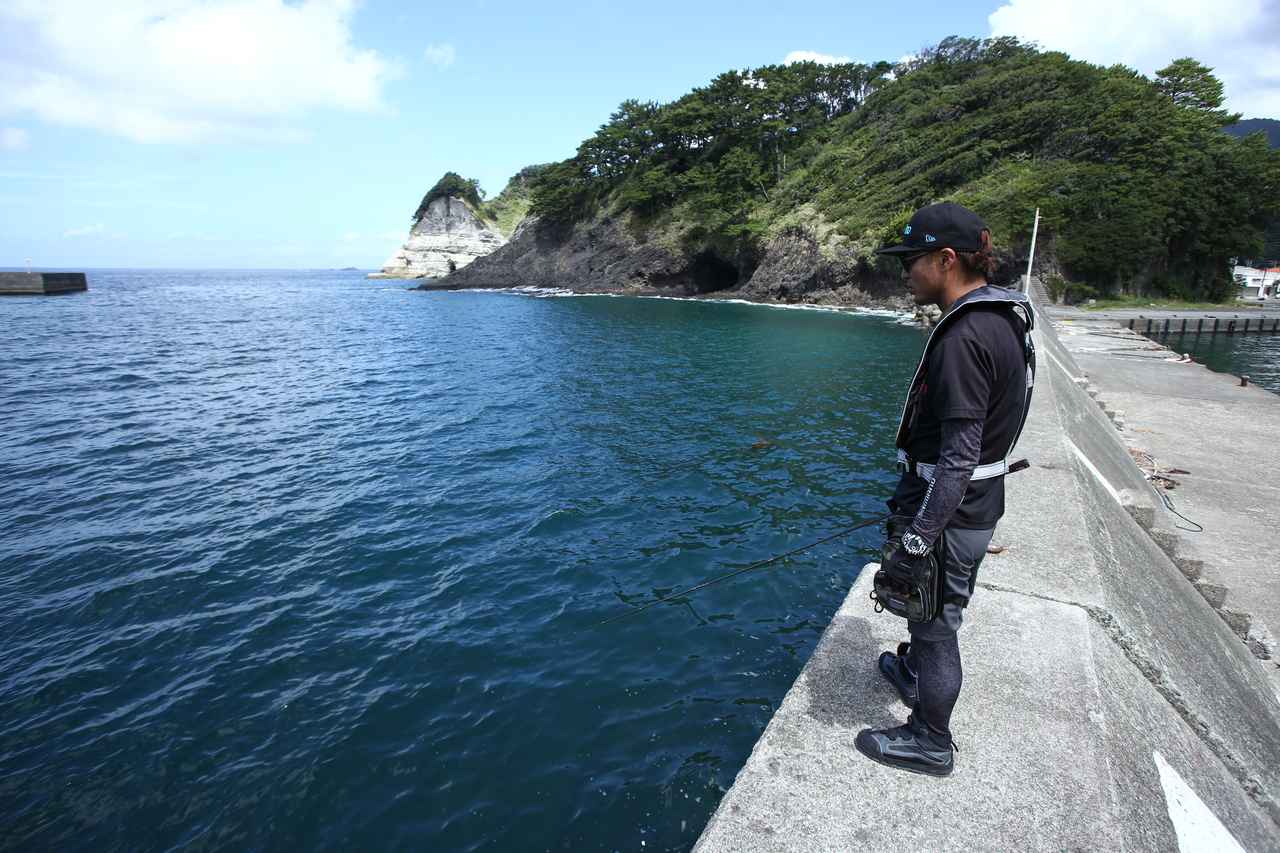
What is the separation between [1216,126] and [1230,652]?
244 feet

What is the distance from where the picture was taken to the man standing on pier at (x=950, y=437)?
2.79 m

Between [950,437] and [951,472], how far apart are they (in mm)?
170

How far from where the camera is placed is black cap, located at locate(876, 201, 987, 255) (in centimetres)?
296

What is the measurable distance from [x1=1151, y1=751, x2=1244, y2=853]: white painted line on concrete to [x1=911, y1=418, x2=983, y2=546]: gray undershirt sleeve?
193cm

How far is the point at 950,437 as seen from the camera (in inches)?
111

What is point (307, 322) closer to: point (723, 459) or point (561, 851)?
point (723, 459)

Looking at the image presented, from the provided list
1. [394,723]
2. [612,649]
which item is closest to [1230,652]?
[612,649]

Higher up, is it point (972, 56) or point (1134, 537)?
point (972, 56)

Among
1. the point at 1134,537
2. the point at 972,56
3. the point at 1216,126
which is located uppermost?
the point at 972,56

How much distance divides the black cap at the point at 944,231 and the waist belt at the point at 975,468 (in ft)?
3.61

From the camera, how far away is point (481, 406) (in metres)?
20.8

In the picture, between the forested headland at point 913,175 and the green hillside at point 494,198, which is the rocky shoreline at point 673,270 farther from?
the green hillside at point 494,198

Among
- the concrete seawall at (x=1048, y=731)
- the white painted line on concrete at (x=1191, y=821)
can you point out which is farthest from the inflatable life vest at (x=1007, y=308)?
the white painted line on concrete at (x=1191, y=821)

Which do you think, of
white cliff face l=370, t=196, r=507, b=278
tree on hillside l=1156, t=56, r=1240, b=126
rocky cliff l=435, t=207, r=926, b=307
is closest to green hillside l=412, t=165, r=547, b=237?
white cliff face l=370, t=196, r=507, b=278
